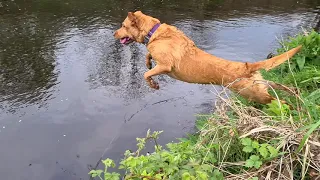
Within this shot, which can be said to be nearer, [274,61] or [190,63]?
[274,61]

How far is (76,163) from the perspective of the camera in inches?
190

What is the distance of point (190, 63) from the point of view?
451 centimetres

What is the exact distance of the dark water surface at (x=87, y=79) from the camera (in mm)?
5086

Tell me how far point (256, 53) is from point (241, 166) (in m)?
6.04

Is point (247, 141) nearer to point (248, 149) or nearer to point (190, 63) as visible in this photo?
point (248, 149)

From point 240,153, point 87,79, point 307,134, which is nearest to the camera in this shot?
point 307,134

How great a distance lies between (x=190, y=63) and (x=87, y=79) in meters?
2.85

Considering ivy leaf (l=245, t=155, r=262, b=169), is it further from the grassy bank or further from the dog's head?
the dog's head

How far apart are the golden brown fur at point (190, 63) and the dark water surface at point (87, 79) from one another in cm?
125

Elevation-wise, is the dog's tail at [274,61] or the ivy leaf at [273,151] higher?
the ivy leaf at [273,151]

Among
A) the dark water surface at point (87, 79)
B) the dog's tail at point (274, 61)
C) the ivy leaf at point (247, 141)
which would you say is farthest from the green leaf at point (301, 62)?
the ivy leaf at point (247, 141)

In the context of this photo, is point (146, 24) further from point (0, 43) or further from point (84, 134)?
point (0, 43)

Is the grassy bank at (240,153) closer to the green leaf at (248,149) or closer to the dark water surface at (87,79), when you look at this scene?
the green leaf at (248,149)

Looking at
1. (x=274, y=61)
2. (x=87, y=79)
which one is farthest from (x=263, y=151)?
(x=87, y=79)
